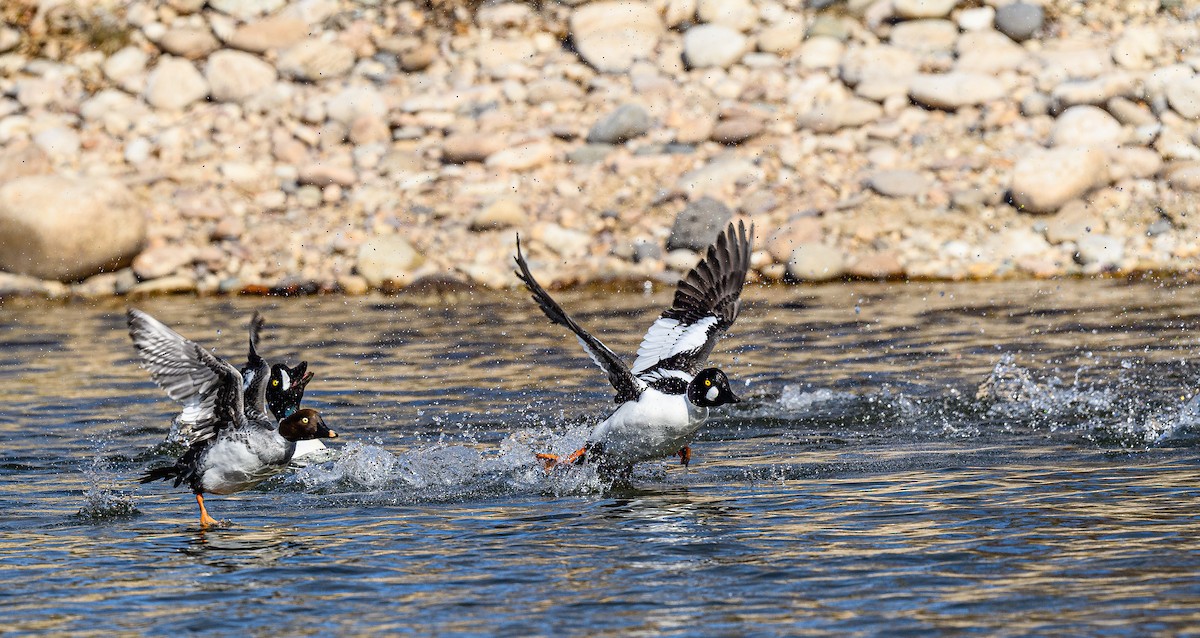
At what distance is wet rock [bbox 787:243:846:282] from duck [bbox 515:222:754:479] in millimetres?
9214

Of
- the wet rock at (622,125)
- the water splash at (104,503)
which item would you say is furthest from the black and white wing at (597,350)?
the wet rock at (622,125)

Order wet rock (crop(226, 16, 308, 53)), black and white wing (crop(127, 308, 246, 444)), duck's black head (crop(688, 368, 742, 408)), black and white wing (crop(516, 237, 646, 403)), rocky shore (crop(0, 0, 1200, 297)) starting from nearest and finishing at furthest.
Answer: black and white wing (crop(127, 308, 246, 444))
black and white wing (crop(516, 237, 646, 403))
duck's black head (crop(688, 368, 742, 408))
rocky shore (crop(0, 0, 1200, 297))
wet rock (crop(226, 16, 308, 53))

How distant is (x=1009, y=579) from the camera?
734cm

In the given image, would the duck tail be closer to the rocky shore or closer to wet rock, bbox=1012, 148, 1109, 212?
the rocky shore

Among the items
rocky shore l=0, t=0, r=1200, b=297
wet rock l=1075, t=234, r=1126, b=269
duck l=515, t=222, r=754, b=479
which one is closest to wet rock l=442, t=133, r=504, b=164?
rocky shore l=0, t=0, r=1200, b=297

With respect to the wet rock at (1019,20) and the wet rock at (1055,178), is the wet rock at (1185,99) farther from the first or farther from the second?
the wet rock at (1019,20)

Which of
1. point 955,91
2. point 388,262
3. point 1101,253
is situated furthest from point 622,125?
point 1101,253

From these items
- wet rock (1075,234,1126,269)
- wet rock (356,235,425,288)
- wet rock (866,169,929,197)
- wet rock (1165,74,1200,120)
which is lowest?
wet rock (1075,234,1126,269)

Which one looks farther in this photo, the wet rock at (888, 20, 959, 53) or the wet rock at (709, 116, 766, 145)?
the wet rock at (888, 20, 959, 53)

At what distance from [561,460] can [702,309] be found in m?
1.68

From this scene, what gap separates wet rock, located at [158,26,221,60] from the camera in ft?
84.0

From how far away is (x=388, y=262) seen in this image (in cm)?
2133

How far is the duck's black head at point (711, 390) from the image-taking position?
978 centimetres

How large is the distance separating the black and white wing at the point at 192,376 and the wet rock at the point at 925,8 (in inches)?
695
